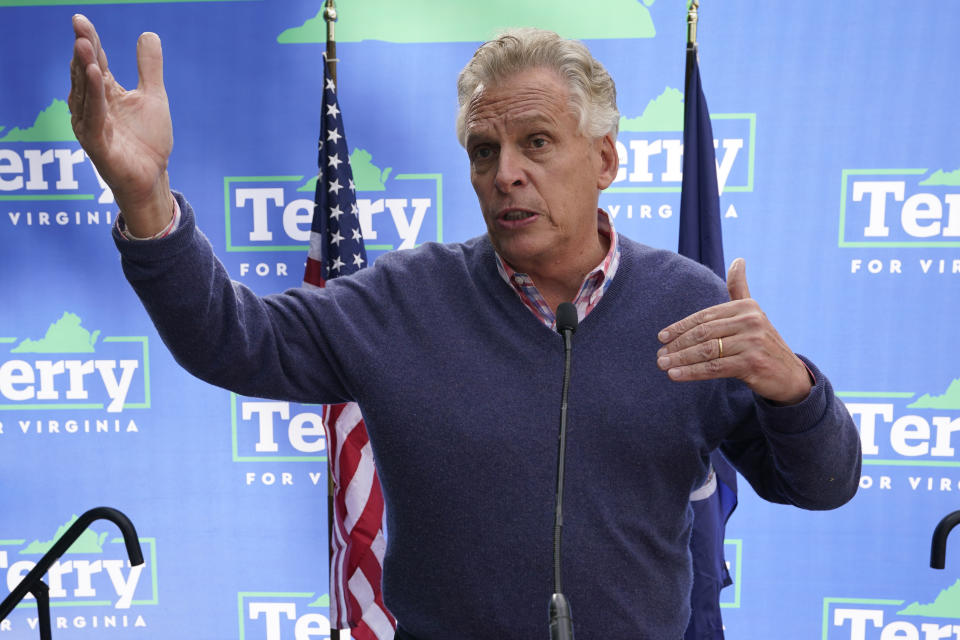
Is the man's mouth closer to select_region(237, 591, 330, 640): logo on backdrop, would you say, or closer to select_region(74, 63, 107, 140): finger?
select_region(74, 63, 107, 140): finger

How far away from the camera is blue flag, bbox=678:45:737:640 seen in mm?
2080

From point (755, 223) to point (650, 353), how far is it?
5.13 feet

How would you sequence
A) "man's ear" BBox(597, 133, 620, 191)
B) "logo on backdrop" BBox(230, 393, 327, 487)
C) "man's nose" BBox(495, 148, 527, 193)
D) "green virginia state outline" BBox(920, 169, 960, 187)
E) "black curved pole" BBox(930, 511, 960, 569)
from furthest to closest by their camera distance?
1. "logo on backdrop" BBox(230, 393, 327, 487)
2. "green virginia state outline" BBox(920, 169, 960, 187)
3. "black curved pole" BBox(930, 511, 960, 569)
4. "man's ear" BBox(597, 133, 620, 191)
5. "man's nose" BBox(495, 148, 527, 193)

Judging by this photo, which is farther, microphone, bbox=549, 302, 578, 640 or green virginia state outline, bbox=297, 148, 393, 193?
green virginia state outline, bbox=297, 148, 393, 193

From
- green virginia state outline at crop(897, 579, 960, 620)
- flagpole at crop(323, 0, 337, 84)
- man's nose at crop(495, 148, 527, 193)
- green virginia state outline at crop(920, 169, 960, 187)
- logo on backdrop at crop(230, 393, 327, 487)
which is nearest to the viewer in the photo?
man's nose at crop(495, 148, 527, 193)

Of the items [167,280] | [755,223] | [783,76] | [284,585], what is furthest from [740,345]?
[284,585]

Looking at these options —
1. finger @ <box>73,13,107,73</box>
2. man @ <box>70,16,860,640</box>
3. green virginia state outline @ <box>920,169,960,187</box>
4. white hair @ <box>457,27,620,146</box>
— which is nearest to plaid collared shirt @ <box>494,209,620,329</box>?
man @ <box>70,16,860,640</box>

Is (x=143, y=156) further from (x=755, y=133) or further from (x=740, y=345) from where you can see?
Answer: (x=755, y=133)

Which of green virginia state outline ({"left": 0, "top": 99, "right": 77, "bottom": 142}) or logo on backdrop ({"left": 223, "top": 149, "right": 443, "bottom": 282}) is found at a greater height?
green virginia state outline ({"left": 0, "top": 99, "right": 77, "bottom": 142})

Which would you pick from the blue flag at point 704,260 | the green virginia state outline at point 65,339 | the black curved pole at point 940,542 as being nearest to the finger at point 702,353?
the black curved pole at point 940,542

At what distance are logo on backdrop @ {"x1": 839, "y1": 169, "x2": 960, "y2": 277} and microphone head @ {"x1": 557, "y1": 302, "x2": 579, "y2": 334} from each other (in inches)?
77.2

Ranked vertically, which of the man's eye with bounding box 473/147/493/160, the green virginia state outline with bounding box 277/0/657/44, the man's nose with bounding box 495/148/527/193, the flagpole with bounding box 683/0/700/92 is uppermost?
the green virginia state outline with bounding box 277/0/657/44

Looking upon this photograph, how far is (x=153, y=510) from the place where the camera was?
268 cm

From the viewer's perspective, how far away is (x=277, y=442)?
8.66 ft
